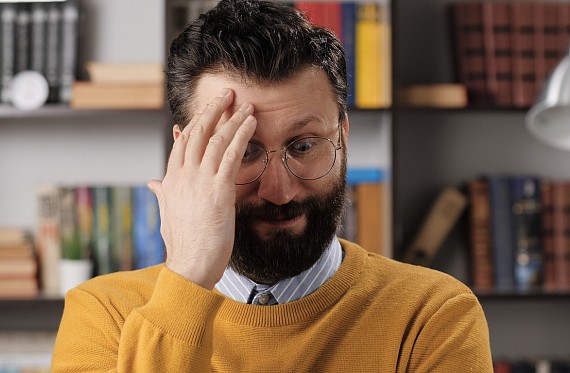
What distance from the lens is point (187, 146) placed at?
4.35 ft

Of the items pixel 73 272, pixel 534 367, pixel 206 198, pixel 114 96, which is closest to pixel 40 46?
pixel 114 96

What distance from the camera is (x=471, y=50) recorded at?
110 inches

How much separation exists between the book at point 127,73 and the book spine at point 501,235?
1084mm

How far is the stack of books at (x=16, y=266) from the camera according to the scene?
2756 mm

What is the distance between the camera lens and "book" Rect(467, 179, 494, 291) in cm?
284

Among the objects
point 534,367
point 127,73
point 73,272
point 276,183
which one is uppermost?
point 127,73

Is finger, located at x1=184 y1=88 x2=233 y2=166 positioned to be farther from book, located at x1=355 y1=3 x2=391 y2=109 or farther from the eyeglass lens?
book, located at x1=355 y1=3 x2=391 y2=109

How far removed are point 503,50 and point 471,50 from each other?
0.10 m

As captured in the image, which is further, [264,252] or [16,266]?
[16,266]

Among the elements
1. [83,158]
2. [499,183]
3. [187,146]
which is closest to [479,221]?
[499,183]

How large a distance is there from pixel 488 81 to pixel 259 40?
4.95ft

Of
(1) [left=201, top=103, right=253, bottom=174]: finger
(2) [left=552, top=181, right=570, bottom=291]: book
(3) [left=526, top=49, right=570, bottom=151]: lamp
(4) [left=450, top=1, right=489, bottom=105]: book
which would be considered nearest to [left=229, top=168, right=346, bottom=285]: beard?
(1) [left=201, top=103, right=253, bottom=174]: finger

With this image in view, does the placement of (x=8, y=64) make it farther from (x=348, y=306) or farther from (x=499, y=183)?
(x=348, y=306)

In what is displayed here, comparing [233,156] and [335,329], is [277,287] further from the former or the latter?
[233,156]
